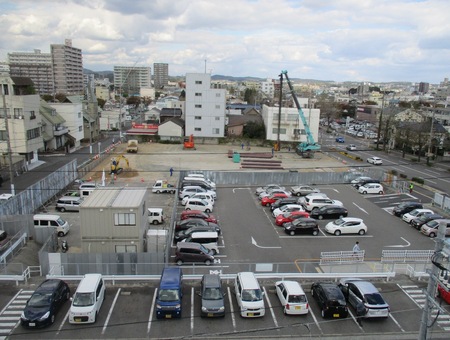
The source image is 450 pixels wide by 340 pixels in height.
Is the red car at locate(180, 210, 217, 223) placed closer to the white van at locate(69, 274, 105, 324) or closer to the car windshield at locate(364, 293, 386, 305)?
the white van at locate(69, 274, 105, 324)

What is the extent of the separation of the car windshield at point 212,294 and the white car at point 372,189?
21518 millimetres

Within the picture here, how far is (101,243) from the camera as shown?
16828 millimetres

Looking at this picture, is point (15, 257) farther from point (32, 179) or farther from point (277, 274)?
point (32, 179)

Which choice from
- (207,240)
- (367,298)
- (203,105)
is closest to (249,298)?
(367,298)

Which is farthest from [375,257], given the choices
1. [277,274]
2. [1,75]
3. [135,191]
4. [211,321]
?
[1,75]

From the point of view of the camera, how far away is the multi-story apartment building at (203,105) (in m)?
55.5

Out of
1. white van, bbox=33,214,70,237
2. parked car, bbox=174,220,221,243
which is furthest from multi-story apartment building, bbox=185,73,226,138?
white van, bbox=33,214,70,237

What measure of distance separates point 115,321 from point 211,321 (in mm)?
3165

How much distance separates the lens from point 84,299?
40.5 ft

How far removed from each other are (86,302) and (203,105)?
4554cm

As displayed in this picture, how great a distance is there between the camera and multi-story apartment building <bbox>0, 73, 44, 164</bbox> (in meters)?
35.7

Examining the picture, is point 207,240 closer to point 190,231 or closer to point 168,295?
point 190,231

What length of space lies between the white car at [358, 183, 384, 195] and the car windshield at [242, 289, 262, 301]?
68.5 ft

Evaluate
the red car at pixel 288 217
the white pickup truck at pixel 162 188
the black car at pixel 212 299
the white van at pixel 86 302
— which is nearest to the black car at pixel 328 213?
the red car at pixel 288 217
